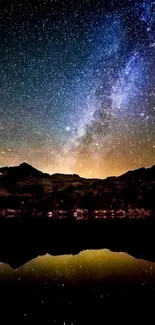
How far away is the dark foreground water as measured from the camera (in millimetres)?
15847

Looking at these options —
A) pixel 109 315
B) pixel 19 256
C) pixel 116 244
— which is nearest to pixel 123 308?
pixel 109 315

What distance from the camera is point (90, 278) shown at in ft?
76.8

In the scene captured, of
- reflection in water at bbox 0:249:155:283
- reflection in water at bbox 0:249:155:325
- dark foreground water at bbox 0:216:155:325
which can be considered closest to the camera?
dark foreground water at bbox 0:216:155:325

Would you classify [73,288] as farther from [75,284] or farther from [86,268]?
[86,268]

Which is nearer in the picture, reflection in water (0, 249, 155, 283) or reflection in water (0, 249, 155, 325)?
reflection in water (0, 249, 155, 325)

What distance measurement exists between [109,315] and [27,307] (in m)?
4.62

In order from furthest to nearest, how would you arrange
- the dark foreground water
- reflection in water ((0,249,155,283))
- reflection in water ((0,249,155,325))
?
reflection in water ((0,249,155,283))
reflection in water ((0,249,155,325))
the dark foreground water

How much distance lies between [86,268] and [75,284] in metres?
6.09

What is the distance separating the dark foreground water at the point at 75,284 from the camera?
52.0ft

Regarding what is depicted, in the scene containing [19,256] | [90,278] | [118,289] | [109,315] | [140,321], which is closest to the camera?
[140,321]

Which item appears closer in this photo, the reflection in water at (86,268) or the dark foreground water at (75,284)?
the dark foreground water at (75,284)

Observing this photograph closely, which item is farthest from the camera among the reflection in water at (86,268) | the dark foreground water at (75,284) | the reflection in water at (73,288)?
the reflection in water at (86,268)

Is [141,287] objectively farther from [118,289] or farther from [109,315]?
[109,315]

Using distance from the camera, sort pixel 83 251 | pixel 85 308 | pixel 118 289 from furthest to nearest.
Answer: pixel 83 251, pixel 118 289, pixel 85 308
